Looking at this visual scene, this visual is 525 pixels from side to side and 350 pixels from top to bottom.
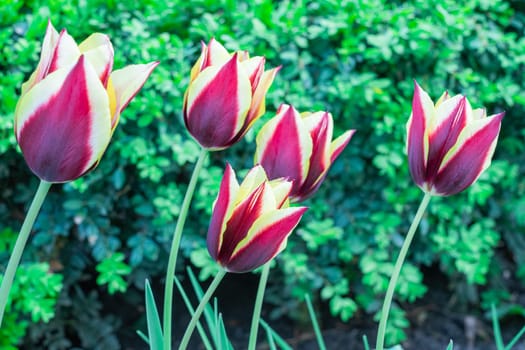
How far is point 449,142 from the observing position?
846mm

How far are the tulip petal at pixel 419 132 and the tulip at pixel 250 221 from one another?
0.18 m

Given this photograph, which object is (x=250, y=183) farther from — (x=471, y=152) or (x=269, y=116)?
(x=269, y=116)

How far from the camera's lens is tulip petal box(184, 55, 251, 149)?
0.84 metres

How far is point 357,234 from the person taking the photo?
2.45 meters

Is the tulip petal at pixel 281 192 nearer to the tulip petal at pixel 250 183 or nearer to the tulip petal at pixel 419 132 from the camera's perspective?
the tulip petal at pixel 250 183

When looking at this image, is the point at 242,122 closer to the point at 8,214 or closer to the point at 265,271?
the point at 265,271

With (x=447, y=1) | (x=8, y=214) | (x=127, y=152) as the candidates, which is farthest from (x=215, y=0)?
(x=8, y=214)

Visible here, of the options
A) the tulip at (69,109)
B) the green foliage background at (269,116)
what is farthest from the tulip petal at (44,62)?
the green foliage background at (269,116)

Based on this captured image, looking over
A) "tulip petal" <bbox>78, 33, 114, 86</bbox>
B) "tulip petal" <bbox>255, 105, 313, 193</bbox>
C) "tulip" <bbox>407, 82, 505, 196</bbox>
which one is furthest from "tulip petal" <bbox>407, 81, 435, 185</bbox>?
"tulip petal" <bbox>78, 33, 114, 86</bbox>

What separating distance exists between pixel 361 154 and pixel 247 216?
1716mm

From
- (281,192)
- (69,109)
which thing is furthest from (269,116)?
(69,109)

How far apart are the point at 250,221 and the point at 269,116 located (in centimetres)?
147

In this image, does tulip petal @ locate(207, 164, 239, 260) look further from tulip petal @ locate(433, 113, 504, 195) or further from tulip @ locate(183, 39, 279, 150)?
tulip petal @ locate(433, 113, 504, 195)

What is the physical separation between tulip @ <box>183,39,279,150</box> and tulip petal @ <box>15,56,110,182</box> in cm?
19
